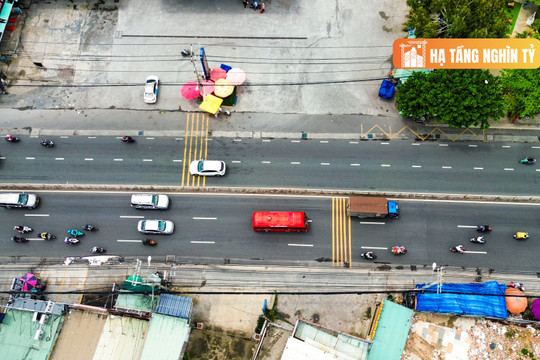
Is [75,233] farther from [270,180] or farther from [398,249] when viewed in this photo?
[398,249]

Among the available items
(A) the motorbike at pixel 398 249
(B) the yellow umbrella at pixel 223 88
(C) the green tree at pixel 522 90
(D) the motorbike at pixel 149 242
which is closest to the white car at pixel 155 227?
(D) the motorbike at pixel 149 242

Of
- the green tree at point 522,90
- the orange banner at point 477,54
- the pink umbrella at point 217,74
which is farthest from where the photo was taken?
the pink umbrella at point 217,74

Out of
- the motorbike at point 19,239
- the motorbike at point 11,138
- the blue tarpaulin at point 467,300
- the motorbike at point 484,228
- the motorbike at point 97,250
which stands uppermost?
the motorbike at point 11,138

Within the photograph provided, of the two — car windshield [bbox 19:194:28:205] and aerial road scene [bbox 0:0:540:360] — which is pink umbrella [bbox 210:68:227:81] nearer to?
aerial road scene [bbox 0:0:540:360]

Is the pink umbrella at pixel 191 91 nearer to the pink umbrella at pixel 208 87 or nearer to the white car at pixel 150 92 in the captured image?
the pink umbrella at pixel 208 87

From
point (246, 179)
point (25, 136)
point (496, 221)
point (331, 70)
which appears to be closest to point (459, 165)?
point (496, 221)

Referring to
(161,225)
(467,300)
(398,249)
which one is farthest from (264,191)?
(467,300)

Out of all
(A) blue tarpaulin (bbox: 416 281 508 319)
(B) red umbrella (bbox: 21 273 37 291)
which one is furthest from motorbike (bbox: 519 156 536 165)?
(B) red umbrella (bbox: 21 273 37 291)
